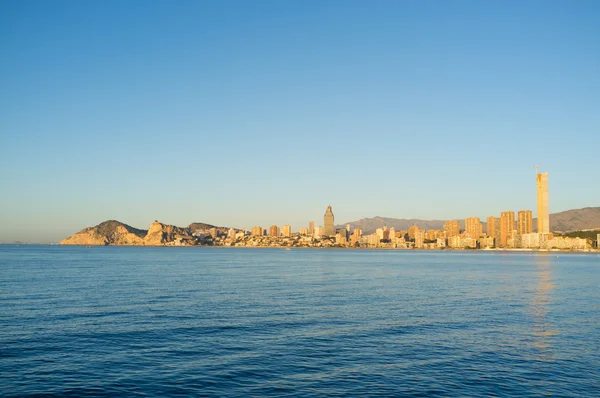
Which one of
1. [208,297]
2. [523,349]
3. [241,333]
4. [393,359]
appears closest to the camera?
[393,359]

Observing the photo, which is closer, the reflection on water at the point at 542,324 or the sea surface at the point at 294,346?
the sea surface at the point at 294,346

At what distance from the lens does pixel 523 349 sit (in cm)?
3812

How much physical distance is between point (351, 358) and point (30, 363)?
21815 mm

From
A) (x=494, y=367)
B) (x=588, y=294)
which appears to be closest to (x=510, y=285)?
(x=588, y=294)

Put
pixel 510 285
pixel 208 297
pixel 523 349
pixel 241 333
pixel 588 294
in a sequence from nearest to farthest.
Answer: pixel 523 349 → pixel 241 333 → pixel 208 297 → pixel 588 294 → pixel 510 285

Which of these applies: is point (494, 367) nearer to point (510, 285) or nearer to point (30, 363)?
point (30, 363)

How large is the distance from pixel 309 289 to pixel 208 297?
1945 cm

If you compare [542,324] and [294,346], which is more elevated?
[294,346]

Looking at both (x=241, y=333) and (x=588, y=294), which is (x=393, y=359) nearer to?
(x=241, y=333)

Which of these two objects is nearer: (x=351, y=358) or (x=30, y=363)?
(x=30, y=363)

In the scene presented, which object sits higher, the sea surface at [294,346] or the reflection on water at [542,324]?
the sea surface at [294,346]

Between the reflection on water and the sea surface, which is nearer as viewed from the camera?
the sea surface

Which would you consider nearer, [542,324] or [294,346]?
[294,346]

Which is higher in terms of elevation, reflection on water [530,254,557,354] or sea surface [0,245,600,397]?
sea surface [0,245,600,397]
